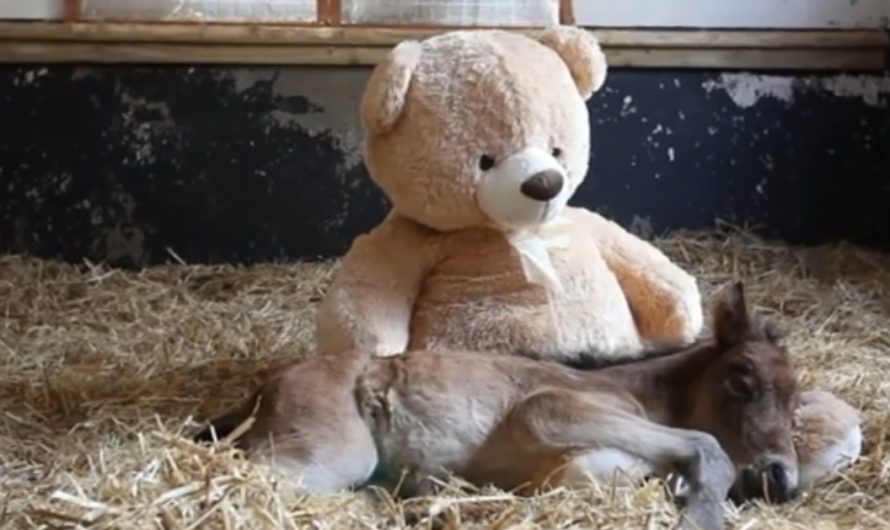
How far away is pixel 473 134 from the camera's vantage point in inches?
91.7

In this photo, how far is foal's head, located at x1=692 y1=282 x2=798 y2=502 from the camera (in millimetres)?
2061

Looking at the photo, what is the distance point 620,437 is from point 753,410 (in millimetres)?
226

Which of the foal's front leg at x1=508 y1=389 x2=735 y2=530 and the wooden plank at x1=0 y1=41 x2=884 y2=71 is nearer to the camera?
A: the foal's front leg at x1=508 y1=389 x2=735 y2=530

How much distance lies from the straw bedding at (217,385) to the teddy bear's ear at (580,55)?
0.68 metres

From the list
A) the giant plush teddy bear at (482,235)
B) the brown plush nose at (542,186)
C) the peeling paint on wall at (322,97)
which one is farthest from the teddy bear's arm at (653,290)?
the peeling paint on wall at (322,97)

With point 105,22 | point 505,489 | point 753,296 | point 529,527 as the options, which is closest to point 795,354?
point 753,296

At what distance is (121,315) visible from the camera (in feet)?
11.3

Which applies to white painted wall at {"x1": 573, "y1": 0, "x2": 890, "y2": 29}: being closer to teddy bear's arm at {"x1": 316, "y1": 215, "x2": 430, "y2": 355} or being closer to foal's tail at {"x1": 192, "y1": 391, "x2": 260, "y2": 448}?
teddy bear's arm at {"x1": 316, "y1": 215, "x2": 430, "y2": 355}

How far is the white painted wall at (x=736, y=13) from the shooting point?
4094 millimetres

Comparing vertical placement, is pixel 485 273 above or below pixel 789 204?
above

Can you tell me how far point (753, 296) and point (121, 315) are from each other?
1.55 metres

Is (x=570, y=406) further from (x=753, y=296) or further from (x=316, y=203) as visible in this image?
(x=316, y=203)

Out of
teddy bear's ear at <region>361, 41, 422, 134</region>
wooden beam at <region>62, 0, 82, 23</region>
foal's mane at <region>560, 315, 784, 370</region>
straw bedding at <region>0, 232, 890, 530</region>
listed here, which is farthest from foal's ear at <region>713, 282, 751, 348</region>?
wooden beam at <region>62, 0, 82, 23</region>

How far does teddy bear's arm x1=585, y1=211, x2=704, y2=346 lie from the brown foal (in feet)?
0.80
